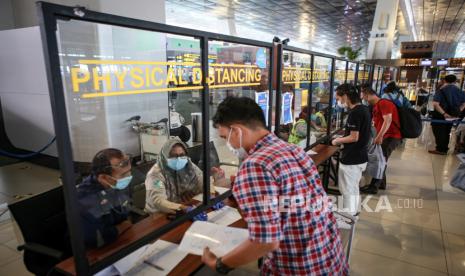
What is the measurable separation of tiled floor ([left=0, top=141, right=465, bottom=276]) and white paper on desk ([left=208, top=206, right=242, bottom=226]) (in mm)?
417

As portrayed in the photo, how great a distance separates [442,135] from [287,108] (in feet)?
16.8

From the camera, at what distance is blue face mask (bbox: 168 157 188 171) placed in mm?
2299

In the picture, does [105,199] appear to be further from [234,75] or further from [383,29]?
[383,29]

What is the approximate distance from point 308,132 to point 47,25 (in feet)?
10.3

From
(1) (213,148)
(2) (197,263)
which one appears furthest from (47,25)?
(1) (213,148)

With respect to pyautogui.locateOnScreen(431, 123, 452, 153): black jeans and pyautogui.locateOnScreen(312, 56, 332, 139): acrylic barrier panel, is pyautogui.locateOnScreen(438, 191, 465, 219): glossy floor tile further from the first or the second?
pyautogui.locateOnScreen(431, 123, 452, 153): black jeans

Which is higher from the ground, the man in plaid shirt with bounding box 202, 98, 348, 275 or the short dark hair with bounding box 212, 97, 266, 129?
the short dark hair with bounding box 212, 97, 266, 129

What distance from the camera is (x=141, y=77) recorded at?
1497 millimetres

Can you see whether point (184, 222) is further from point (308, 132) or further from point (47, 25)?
point (308, 132)

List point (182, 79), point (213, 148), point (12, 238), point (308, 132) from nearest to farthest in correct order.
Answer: point (182, 79), point (213, 148), point (12, 238), point (308, 132)

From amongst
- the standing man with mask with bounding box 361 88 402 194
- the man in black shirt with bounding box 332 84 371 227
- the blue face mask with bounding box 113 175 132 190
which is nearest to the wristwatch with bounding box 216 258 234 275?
the blue face mask with bounding box 113 175 132 190

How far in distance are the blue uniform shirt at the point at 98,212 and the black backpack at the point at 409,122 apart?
13.0 feet

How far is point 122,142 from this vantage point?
289 cm

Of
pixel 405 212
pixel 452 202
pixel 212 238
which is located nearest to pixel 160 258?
pixel 212 238
